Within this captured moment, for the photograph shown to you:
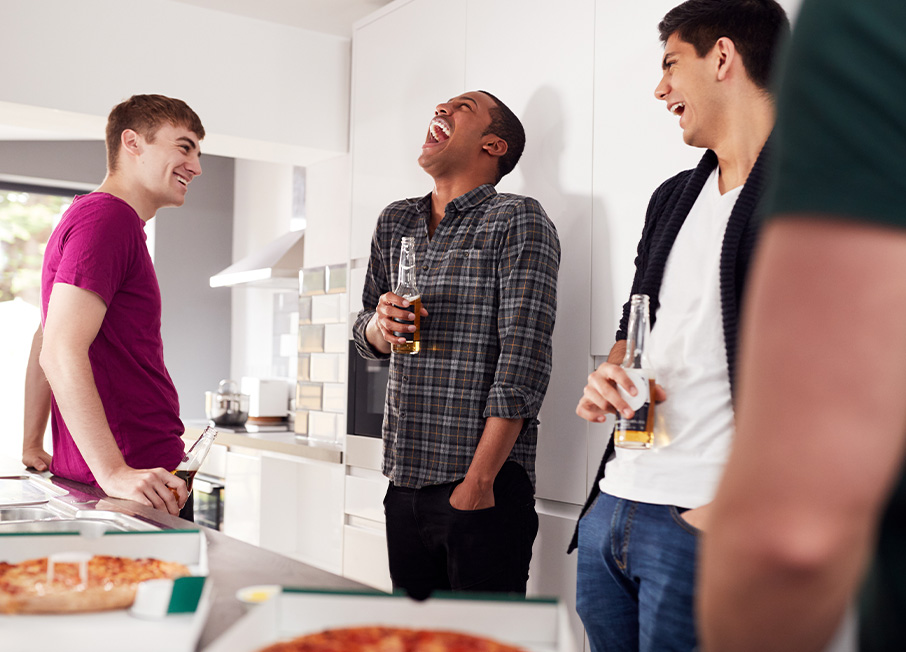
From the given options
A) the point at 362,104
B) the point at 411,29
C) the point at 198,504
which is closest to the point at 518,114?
the point at 411,29

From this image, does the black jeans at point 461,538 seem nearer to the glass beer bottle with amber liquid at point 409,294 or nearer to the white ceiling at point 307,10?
the glass beer bottle with amber liquid at point 409,294

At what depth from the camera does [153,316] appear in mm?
1686

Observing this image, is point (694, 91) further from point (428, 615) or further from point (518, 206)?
point (428, 615)

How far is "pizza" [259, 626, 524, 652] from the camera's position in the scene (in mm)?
567

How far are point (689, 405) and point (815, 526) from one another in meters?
0.91

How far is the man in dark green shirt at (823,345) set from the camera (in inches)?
13.5

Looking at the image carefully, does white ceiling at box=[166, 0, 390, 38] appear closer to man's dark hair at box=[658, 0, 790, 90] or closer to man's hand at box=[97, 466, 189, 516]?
man's dark hair at box=[658, 0, 790, 90]

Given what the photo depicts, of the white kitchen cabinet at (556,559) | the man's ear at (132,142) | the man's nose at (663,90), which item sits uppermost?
the man's nose at (663,90)

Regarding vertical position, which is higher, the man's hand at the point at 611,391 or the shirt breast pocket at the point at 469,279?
the shirt breast pocket at the point at 469,279

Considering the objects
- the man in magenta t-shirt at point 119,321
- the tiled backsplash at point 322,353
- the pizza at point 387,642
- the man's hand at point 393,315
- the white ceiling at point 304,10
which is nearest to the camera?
the pizza at point 387,642

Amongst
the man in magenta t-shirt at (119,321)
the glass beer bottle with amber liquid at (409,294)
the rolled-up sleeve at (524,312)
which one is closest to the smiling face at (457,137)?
the rolled-up sleeve at (524,312)

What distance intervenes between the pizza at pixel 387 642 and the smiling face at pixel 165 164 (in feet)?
4.54

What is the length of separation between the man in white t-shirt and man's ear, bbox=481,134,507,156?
0.73 metres

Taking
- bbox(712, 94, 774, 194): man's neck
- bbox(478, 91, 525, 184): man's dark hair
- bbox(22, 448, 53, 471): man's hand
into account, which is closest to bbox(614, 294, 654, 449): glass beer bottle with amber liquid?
bbox(712, 94, 774, 194): man's neck
